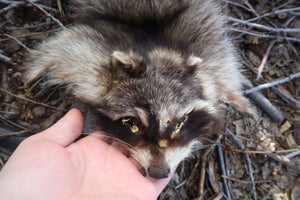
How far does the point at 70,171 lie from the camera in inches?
84.0

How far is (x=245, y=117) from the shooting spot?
359 centimetres

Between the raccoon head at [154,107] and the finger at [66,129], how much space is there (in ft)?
0.88

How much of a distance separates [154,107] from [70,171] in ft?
2.86

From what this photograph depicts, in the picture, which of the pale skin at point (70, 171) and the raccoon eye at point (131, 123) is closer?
the pale skin at point (70, 171)

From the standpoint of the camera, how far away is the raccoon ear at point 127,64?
6.80 feet

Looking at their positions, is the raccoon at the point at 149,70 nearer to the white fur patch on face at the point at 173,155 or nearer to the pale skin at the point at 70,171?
the white fur patch on face at the point at 173,155

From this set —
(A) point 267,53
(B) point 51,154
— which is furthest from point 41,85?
(A) point 267,53

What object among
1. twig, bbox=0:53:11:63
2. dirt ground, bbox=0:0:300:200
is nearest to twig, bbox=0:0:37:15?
dirt ground, bbox=0:0:300:200

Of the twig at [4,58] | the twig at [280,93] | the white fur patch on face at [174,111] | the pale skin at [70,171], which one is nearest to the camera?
the pale skin at [70,171]

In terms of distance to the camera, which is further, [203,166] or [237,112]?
[237,112]

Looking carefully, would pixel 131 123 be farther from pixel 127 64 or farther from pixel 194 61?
pixel 194 61

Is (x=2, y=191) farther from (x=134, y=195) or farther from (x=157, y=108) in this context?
(x=157, y=108)

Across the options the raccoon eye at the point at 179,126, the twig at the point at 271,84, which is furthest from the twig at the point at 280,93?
the raccoon eye at the point at 179,126

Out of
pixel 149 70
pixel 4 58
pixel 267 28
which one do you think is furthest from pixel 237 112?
pixel 4 58
